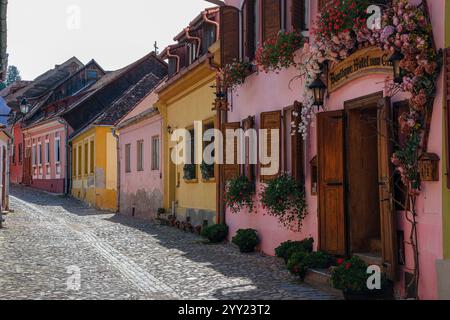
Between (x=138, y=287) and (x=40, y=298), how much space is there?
56.1 inches

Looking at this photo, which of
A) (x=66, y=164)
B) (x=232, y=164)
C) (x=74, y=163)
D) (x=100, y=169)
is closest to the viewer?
(x=232, y=164)

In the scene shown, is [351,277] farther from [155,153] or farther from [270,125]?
[155,153]

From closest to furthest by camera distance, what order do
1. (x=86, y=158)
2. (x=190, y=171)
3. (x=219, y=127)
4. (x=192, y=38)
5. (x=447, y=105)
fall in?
(x=447, y=105)
(x=219, y=127)
(x=190, y=171)
(x=192, y=38)
(x=86, y=158)

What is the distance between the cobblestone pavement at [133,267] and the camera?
336 inches

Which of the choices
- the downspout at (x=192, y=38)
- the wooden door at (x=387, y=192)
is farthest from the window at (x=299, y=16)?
the downspout at (x=192, y=38)

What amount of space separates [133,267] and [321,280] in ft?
11.9

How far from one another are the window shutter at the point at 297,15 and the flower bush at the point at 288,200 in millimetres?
2524

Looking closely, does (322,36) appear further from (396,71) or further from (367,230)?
(367,230)

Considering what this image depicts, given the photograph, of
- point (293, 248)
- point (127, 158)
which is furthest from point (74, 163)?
point (293, 248)

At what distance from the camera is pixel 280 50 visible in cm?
1129

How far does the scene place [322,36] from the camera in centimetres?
903

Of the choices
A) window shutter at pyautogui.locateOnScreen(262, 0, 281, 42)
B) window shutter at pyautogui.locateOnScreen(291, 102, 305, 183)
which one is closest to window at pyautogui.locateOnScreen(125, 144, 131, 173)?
window shutter at pyautogui.locateOnScreen(262, 0, 281, 42)

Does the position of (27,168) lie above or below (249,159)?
above

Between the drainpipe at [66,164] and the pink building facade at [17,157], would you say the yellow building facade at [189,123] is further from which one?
the pink building facade at [17,157]
